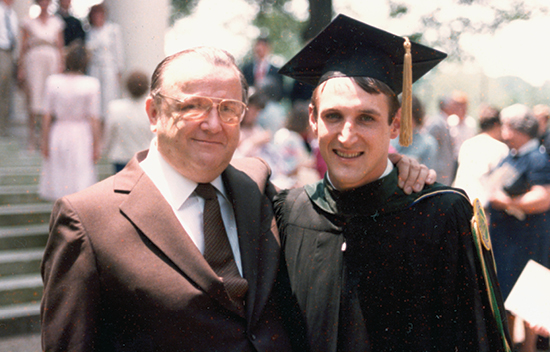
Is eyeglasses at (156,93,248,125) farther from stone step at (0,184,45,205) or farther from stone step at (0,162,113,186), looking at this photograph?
stone step at (0,162,113,186)

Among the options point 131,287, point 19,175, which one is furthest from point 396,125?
point 19,175

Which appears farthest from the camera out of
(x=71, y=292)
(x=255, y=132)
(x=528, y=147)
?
(x=255, y=132)

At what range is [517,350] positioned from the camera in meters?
4.58

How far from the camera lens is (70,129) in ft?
17.3

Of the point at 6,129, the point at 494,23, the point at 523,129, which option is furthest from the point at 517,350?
the point at 6,129

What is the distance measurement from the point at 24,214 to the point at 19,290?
113 cm

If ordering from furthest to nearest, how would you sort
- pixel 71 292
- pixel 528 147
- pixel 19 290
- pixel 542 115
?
1. pixel 542 115
2. pixel 19 290
3. pixel 528 147
4. pixel 71 292

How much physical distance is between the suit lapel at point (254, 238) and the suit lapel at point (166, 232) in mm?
145

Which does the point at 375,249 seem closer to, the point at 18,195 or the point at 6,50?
the point at 18,195

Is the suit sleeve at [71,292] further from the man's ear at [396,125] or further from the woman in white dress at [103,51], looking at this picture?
the woman in white dress at [103,51]

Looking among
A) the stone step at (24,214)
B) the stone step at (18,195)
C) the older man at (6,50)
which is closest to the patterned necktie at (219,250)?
the stone step at (24,214)

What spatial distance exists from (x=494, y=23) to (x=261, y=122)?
4405 mm

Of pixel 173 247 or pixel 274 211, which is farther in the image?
pixel 274 211

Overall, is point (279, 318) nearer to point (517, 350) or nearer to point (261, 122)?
point (517, 350)
